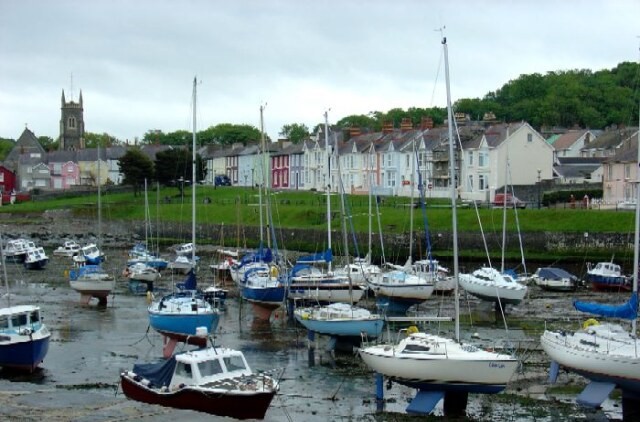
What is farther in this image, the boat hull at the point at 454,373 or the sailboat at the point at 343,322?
the sailboat at the point at 343,322

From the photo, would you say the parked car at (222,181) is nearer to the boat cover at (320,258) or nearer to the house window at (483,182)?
the house window at (483,182)

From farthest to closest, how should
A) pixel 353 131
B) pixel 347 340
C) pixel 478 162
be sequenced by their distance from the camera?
pixel 353 131
pixel 478 162
pixel 347 340

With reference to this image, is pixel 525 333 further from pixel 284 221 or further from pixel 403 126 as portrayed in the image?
pixel 403 126

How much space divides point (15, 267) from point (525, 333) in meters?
49.7

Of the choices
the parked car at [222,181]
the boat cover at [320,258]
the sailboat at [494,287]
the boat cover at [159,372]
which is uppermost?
the parked car at [222,181]

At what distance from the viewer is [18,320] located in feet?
117

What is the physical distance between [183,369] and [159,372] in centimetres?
93

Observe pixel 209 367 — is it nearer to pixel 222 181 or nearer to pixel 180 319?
pixel 180 319

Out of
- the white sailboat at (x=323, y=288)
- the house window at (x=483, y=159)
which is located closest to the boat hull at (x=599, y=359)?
the white sailboat at (x=323, y=288)

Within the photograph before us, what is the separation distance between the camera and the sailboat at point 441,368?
92.1ft

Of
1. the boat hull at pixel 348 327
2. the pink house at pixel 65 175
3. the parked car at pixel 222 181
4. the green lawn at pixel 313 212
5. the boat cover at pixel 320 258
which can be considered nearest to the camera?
the boat hull at pixel 348 327

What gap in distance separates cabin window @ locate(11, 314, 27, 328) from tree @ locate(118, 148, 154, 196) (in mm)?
95853

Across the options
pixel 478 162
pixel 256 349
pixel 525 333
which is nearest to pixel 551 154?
pixel 478 162

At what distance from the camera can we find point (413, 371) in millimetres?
28672
